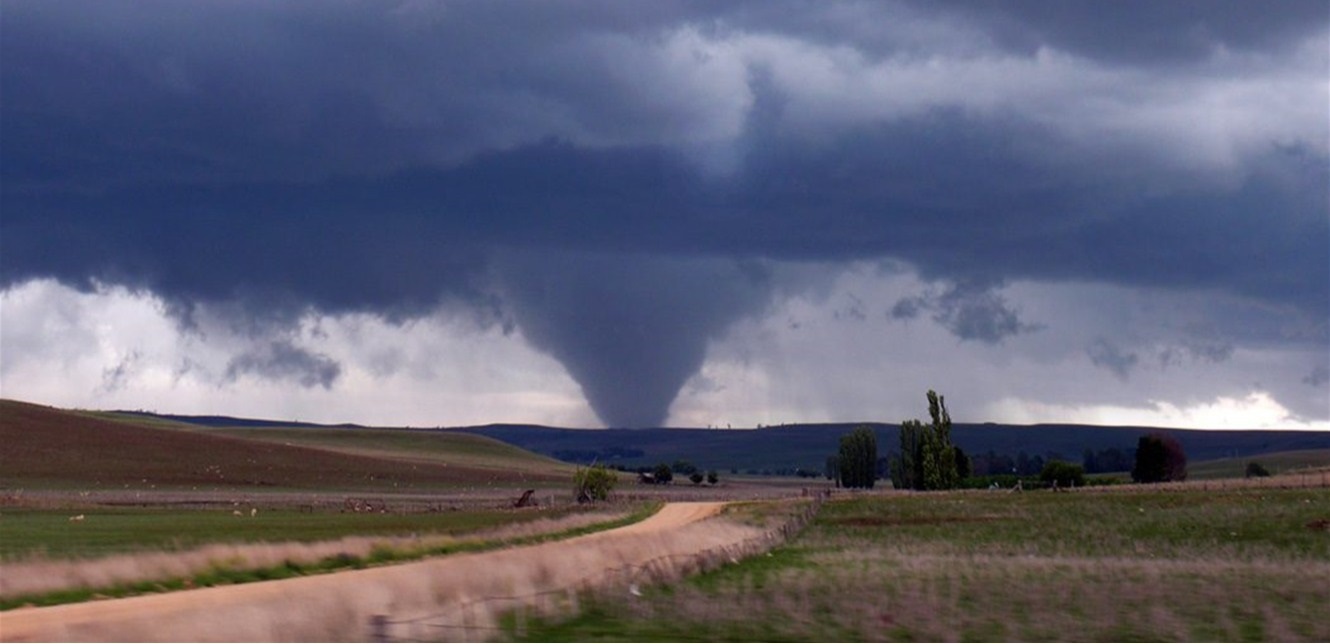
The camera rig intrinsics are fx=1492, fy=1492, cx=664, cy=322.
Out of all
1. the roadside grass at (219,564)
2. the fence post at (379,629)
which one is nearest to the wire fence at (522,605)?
the fence post at (379,629)

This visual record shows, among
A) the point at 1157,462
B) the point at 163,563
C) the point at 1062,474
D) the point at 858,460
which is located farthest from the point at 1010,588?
the point at 858,460

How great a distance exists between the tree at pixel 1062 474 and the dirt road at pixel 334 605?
112054mm

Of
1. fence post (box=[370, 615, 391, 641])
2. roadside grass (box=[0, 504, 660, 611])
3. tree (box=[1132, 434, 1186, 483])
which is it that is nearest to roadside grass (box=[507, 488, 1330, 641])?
fence post (box=[370, 615, 391, 641])

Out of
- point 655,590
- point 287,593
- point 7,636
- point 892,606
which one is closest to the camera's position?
point 7,636

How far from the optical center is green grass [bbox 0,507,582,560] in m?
50.4

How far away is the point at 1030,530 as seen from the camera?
72.7 meters

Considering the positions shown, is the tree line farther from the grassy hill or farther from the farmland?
the grassy hill

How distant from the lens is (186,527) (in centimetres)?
6669

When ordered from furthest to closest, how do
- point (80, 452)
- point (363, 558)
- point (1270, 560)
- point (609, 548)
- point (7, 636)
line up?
1. point (80, 452)
2. point (1270, 560)
3. point (609, 548)
4. point (363, 558)
5. point (7, 636)

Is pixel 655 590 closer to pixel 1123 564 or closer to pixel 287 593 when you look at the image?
pixel 287 593

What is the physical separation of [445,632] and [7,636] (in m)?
6.16

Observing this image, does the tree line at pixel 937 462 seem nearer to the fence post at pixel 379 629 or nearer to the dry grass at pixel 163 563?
the dry grass at pixel 163 563

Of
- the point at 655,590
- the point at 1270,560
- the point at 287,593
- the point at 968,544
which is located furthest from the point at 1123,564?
the point at 287,593

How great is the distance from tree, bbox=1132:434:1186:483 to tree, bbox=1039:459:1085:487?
6821mm
